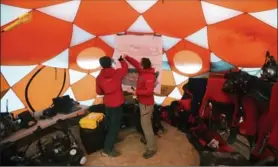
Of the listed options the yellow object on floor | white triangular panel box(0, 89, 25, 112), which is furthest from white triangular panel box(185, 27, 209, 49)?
white triangular panel box(0, 89, 25, 112)

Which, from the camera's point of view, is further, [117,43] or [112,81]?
[117,43]

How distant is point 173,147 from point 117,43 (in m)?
2.24

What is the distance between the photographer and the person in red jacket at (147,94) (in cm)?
425

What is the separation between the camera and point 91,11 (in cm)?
525

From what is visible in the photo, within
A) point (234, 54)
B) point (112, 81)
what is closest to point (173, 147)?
point (112, 81)

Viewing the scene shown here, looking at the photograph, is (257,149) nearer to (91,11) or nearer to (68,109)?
(68,109)

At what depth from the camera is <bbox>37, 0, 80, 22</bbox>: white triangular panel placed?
198 inches

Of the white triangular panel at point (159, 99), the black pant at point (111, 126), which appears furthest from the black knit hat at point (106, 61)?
the white triangular panel at point (159, 99)

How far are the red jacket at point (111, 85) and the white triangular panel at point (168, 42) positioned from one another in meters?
1.52

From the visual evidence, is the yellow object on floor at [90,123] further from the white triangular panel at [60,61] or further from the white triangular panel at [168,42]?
the white triangular panel at [168,42]

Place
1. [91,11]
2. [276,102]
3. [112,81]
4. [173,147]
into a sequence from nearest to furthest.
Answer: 1. [276,102]
2. [112,81]
3. [173,147]
4. [91,11]

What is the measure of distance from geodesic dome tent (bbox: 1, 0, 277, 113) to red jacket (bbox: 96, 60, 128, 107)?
1407mm

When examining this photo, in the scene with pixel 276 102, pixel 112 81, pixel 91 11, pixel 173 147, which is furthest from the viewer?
pixel 91 11

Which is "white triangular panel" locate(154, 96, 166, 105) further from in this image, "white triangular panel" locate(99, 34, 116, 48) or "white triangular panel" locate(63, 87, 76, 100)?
"white triangular panel" locate(63, 87, 76, 100)
